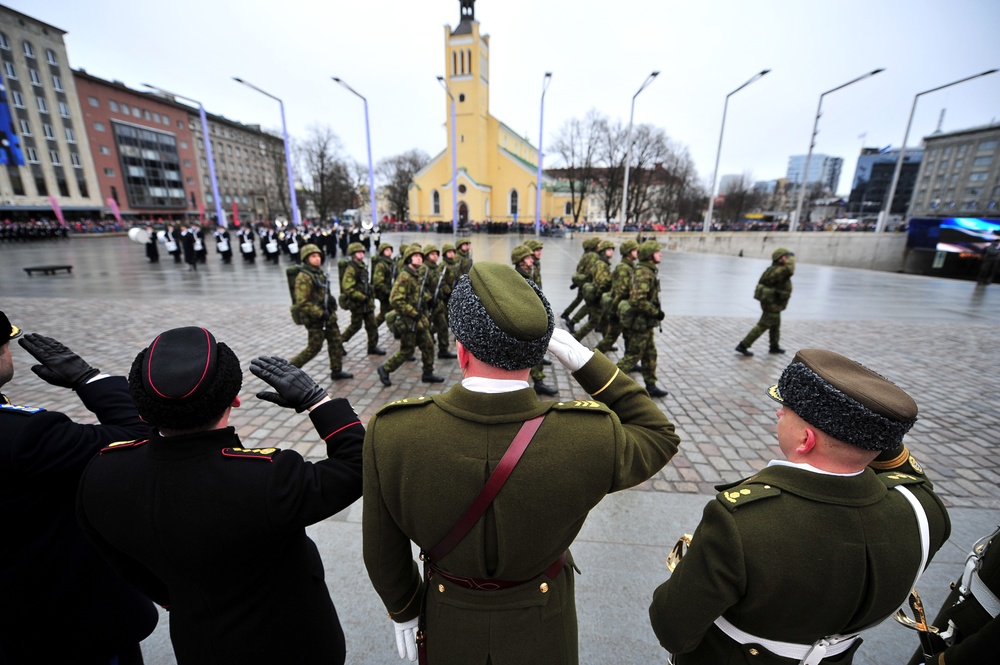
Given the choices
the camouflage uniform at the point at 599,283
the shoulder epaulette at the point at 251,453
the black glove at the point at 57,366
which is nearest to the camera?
the shoulder epaulette at the point at 251,453

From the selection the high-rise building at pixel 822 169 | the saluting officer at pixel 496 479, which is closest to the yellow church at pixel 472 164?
the saluting officer at pixel 496 479

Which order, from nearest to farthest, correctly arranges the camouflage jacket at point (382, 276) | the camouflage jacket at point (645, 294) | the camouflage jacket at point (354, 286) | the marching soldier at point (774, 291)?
the camouflage jacket at point (645, 294) → the camouflage jacket at point (354, 286) → the marching soldier at point (774, 291) → the camouflage jacket at point (382, 276)

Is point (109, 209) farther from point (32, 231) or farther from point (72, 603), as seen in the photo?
point (72, 603)

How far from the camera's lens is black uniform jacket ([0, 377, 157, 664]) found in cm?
151

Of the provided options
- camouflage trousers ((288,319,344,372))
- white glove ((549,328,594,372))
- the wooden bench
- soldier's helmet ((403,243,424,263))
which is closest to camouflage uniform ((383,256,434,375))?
soldier's helmet ((403,243,424,263))

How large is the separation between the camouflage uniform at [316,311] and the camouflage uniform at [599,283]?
14.2 ft

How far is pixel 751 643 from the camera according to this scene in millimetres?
1433

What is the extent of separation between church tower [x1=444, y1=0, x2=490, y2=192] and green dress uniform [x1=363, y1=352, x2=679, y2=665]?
53112mm

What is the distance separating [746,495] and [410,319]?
5.42 meters

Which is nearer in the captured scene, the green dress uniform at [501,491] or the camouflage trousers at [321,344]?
the green dress uniform at [501,491]

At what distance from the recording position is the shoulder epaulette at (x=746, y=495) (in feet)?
4.23

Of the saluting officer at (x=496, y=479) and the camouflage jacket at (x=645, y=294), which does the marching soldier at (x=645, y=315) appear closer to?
the camouflage jacket at (x=645, y=294)

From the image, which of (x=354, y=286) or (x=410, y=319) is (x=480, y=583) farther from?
(x=354, y=286)

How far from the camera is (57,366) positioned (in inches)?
82.2
